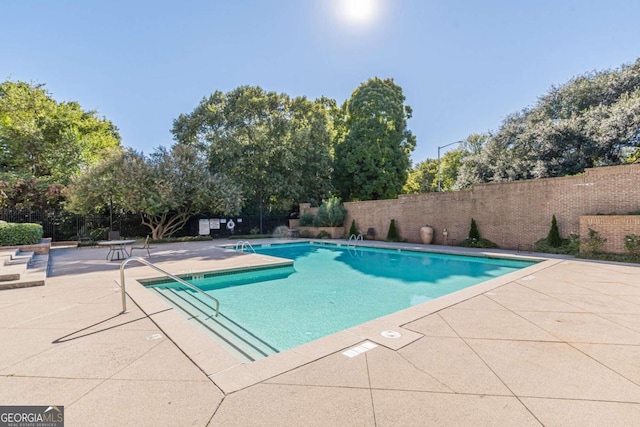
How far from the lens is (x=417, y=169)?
4125cm

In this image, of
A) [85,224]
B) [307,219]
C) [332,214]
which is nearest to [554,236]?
[332,214]

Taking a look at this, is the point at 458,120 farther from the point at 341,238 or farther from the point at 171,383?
the point at 171,383

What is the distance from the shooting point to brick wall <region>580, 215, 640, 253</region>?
815cm

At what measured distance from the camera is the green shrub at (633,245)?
7.89 meters


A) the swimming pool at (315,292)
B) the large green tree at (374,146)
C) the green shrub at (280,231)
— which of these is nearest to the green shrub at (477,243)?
the swimming pool at (315,292)

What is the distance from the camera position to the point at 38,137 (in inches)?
698

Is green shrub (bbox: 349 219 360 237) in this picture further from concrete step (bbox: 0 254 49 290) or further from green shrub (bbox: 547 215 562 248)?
concrete step (bbox: 0 254 49 290)

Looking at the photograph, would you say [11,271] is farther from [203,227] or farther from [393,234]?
[393,234]

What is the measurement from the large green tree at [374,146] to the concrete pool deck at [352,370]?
1734cm

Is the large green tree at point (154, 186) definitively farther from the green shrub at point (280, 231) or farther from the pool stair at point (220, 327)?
the pool stair at point (220, 327)

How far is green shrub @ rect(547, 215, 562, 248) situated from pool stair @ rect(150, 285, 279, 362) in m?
10.6

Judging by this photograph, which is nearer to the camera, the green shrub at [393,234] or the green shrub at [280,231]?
the green shrub at [393,234]

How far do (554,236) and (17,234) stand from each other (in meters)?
18.1

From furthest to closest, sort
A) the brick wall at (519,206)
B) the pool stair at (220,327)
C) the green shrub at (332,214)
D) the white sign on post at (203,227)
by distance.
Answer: the white sign on post at (203,227), the green shrub at (332,214), the brick wall at (519,206), the pool stair at (220,327)
